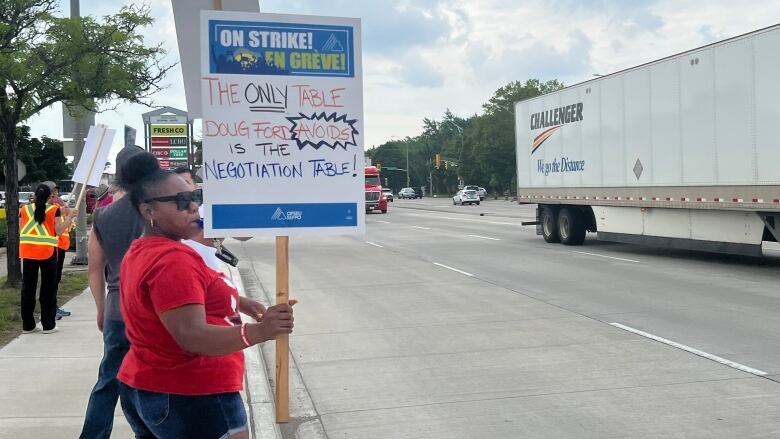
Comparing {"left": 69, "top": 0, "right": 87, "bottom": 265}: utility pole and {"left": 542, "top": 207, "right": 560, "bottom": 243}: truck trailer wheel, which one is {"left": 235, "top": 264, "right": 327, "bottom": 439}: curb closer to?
{"left": 69, "top": 0, "right": 87, "bottom": 265}: utility pole

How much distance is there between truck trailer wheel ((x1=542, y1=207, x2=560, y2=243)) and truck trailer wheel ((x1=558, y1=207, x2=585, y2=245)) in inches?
20.6

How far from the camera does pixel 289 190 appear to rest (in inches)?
199

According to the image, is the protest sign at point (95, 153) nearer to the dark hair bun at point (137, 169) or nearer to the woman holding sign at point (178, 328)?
the dark hair bun at point (137, 169)

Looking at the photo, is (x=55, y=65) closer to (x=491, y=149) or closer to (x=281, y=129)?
(x=281, y=129)

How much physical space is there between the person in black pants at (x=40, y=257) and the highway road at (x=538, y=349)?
2546mm

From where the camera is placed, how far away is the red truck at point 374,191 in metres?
51.7

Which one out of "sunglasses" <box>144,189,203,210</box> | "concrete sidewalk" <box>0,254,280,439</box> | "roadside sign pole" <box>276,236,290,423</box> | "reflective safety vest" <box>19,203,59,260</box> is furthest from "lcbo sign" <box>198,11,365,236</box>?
"reflective safety vest" <box>19,203,59,260</box>

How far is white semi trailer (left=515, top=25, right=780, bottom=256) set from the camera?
1520 centimetres

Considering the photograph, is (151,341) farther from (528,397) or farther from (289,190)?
(528,397)

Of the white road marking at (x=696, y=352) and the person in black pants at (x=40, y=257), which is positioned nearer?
the white road marking at (x=696, y=352)

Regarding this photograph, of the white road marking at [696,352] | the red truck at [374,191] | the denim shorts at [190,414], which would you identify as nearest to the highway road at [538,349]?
the white road marking at [696,352]

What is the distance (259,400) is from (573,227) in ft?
55.0

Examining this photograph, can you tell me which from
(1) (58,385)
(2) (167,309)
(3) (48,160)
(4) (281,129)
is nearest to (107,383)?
(4) (281,129)

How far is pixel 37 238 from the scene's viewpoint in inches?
374
